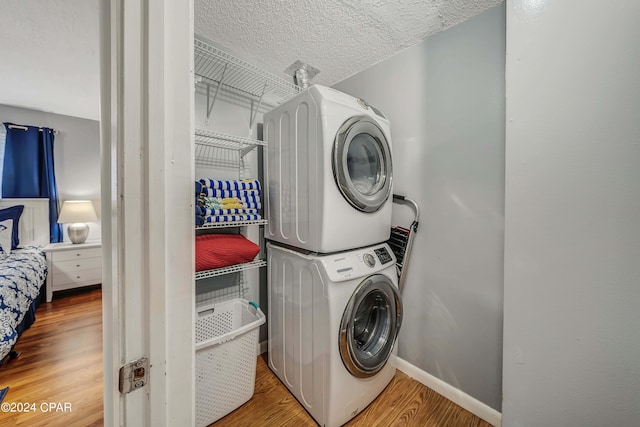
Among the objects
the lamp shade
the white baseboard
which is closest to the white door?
the white baseboard

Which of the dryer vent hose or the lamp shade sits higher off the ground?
the dryer vent hose

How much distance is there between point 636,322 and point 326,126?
119 cm

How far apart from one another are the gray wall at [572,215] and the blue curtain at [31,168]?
15.8 feet

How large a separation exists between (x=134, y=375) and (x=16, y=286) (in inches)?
98.7

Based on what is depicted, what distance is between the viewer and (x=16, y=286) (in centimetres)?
186

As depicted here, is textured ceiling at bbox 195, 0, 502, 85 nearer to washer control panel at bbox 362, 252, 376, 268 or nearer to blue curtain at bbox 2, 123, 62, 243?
washer control panel at bbox 362, 252, 376, 268

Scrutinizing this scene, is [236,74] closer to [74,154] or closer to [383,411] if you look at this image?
[383,411]

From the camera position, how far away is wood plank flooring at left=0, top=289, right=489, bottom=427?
1.26 m

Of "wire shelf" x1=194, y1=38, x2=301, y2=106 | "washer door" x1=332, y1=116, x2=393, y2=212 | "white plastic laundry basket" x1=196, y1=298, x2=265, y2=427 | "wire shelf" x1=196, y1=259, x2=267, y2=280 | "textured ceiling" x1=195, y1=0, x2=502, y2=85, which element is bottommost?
"white plastic laundry basket" x1=196, y1=298, x2=265, y2=427

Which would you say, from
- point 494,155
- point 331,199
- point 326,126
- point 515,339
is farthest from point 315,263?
point 494,155

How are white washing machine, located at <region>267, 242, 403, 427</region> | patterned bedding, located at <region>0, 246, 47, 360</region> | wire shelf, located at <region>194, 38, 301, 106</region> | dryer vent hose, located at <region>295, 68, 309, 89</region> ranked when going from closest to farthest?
white washing machine, located at <region>267, 242, 403, 427</region> → wire shelf, located at <region>194, 38, 301, 106</region> → patterned bedding, located at <region>0, 246, 47, 360</region> → dryer vent hose, located at <region>295, 68, 309, 89</region>

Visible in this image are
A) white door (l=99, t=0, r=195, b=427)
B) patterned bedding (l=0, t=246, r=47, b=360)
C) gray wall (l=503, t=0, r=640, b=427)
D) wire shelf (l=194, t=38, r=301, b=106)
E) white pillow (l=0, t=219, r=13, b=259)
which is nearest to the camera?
white door (l=99, t=0, r=195, b=427)

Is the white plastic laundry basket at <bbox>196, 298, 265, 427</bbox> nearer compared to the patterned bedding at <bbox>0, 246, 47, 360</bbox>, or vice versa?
the white plastic laundry basket at <bbox>196, 298, 265, 427</bbox>

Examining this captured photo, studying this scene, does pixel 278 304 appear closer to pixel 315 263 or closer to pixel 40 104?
pixel 315 263
